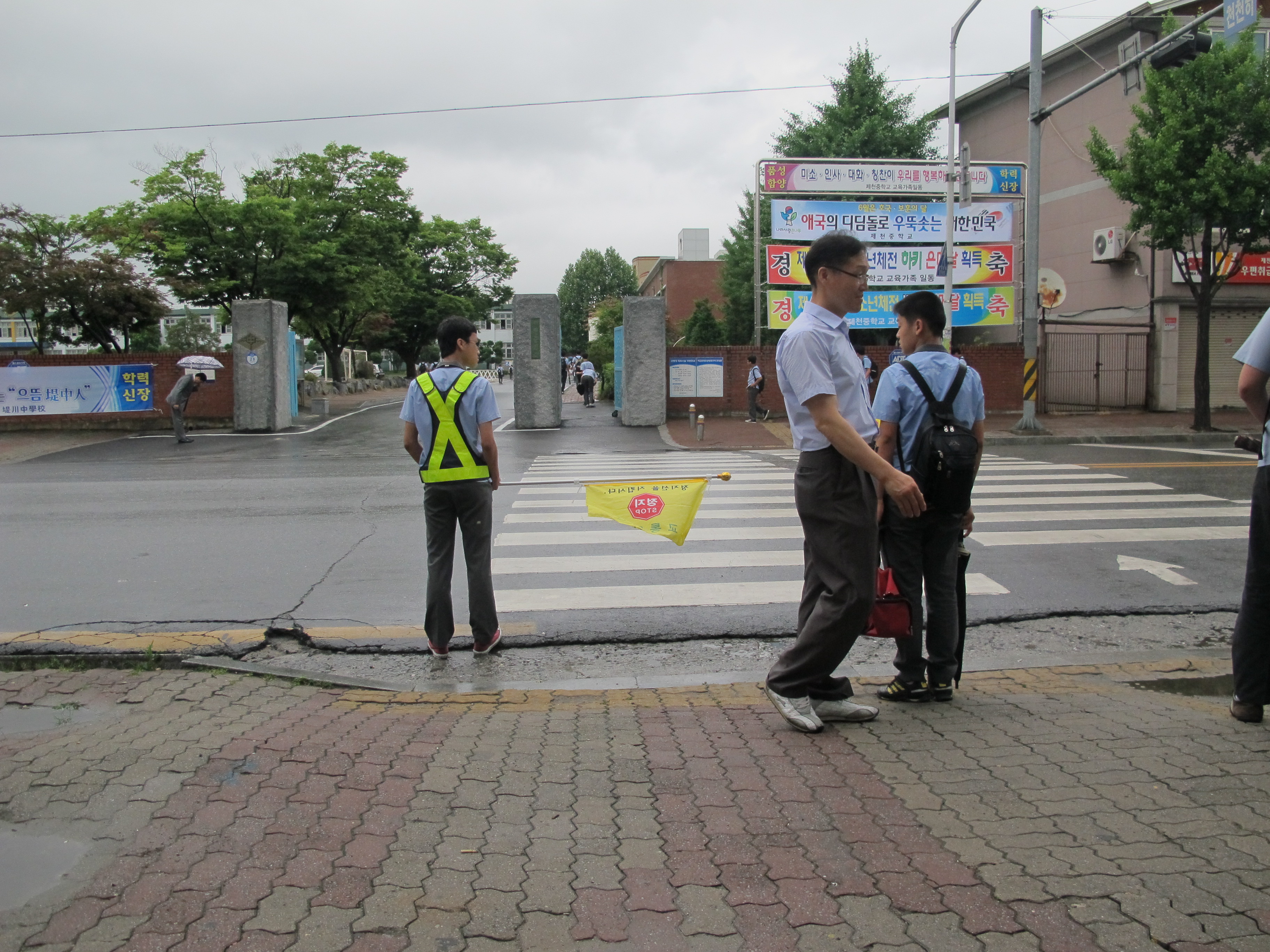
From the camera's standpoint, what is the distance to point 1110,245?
2569 cm

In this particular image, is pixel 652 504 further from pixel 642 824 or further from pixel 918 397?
pixel 642 824

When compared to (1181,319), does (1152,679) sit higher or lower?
lower

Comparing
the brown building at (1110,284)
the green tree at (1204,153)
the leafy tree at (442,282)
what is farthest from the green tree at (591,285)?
the green tree at (1204,153)

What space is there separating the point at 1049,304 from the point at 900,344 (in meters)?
26.1

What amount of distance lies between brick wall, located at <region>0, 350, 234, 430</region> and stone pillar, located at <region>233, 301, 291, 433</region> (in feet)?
2.59

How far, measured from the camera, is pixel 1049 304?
2803 cm

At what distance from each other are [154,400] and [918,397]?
2336 cm

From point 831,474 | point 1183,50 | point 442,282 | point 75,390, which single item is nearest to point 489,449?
point 831,474

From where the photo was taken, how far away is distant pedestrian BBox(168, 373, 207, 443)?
20.9 meters

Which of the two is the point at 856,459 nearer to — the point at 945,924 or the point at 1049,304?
the point at 945,924

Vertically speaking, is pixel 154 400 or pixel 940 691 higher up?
pixel 154 400

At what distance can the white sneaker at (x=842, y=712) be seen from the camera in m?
4.21

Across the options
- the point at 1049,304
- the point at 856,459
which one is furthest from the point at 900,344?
the point at 1049,304

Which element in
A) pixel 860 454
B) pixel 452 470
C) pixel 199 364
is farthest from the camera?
pixel 199 364
